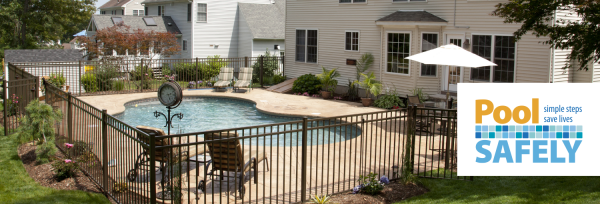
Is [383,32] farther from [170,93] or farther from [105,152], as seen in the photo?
[105,152]

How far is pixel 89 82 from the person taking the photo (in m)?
A: 19.1

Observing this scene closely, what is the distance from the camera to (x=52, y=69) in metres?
18.0

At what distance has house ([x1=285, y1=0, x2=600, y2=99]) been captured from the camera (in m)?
13.9

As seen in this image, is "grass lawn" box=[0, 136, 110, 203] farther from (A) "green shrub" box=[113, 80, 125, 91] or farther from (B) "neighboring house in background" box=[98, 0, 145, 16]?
(B) "neighboring house in background" box=[98, 0, 145, 16]

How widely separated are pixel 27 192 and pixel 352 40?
1394 cm

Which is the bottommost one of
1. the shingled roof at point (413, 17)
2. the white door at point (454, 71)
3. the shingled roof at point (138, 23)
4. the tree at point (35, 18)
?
the white door at point (454, 71)

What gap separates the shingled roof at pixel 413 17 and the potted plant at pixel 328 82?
116 inches

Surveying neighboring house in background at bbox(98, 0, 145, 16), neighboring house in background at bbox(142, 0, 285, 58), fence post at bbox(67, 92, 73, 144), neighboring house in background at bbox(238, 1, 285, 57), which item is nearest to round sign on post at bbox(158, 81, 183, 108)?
fence post at bbox(67, 92, 73, 144)

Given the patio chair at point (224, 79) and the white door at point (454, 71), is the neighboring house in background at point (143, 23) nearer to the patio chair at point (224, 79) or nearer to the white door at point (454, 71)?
the patio chair at point (224, 79)

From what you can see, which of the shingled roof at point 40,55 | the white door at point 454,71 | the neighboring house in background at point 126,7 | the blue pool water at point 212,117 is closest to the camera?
the blue pool water at point 212,117

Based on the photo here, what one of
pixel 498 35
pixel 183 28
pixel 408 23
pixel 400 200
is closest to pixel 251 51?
pixel 183 28

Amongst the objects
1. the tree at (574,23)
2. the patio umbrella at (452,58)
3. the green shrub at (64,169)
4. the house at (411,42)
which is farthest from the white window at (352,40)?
the green shrub at (64,169)

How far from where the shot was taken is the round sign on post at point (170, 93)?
9391mm

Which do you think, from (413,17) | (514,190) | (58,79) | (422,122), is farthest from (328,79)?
(514,190)
